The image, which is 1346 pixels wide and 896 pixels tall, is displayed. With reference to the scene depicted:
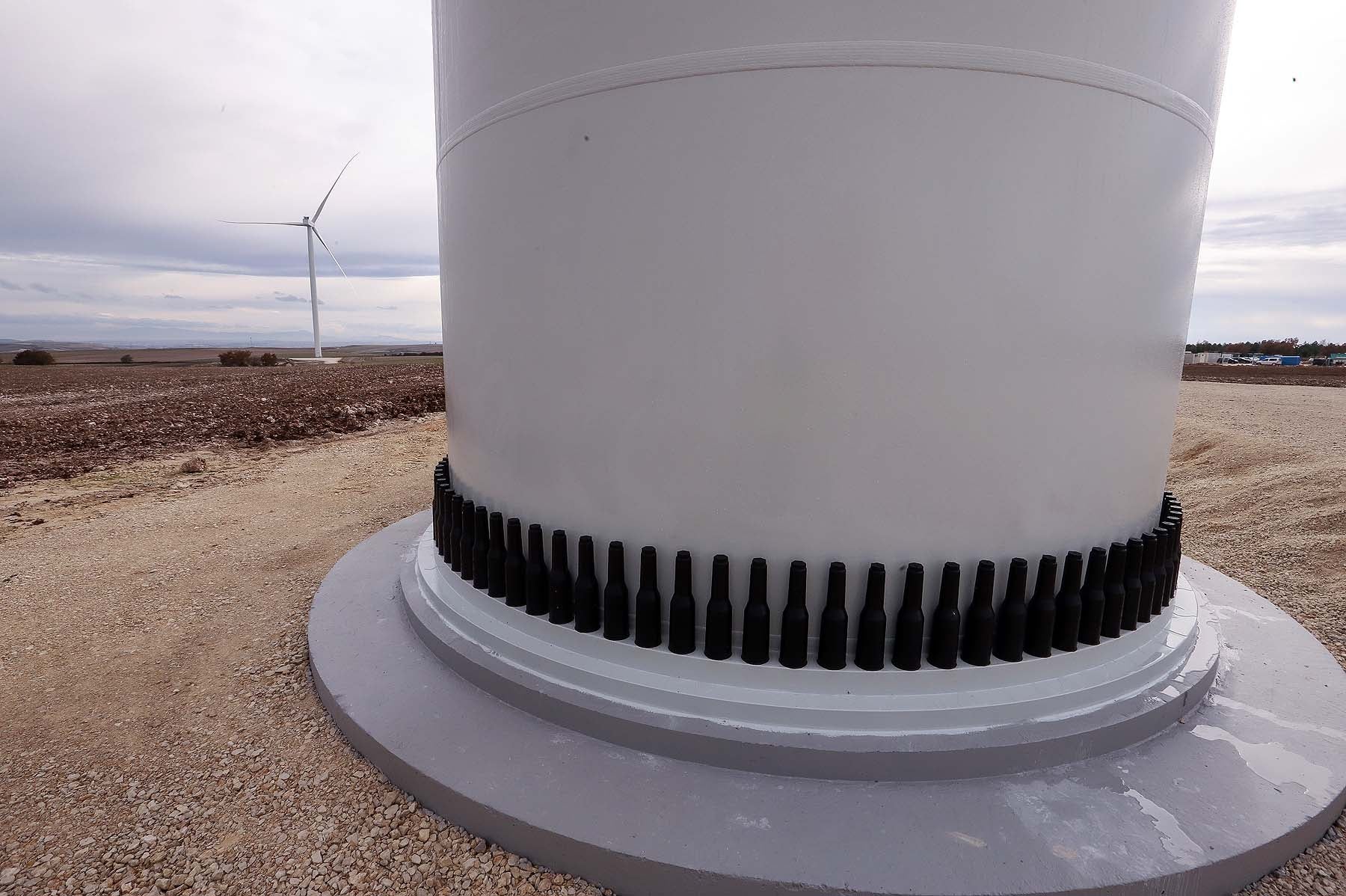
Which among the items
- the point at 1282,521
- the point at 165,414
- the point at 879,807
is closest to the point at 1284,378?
the point at 1282,521

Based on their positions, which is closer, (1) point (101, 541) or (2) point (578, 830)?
(2) point (578, 830)

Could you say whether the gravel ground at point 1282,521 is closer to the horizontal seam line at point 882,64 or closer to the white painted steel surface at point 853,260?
the white painted steel surface at point 853,260

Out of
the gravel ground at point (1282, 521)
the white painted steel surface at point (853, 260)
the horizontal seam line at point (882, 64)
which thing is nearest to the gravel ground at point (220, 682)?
the gravel ground at point (1282, 521)

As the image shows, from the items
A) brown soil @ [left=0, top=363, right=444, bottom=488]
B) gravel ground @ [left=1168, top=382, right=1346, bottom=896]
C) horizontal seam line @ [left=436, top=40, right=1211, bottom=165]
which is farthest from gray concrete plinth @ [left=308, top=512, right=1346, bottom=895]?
brown soil @ [left=0, top=363, right=444, bottom=488]

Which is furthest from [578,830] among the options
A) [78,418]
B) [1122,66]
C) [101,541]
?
[78,418]

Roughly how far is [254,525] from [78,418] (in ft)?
44.5

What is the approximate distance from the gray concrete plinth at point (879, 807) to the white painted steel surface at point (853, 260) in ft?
2.82

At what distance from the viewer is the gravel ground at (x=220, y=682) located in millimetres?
2637

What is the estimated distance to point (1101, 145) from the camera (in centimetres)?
286

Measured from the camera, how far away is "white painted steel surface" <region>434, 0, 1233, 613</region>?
2689 millimetres

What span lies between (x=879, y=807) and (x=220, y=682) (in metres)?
4.02

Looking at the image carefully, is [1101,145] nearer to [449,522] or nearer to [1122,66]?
[1122,66]

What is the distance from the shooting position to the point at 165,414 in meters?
17.7

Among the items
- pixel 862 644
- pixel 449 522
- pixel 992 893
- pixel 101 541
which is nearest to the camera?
pixel 992 893
